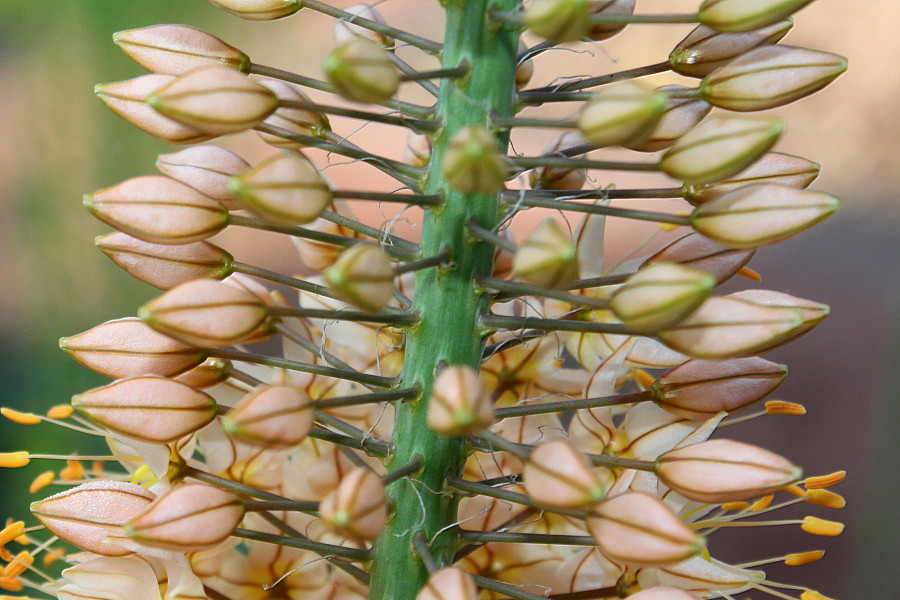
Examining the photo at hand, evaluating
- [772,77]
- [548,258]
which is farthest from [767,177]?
[548,258]

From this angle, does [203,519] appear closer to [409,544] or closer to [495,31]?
[409,544]

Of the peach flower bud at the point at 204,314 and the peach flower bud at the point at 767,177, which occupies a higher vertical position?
the peach flower bud at the point at 767,177

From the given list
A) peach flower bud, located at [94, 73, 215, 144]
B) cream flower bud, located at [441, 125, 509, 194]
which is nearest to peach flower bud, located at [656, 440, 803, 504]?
cream flower bud, located at [441, 125, 509, 194]

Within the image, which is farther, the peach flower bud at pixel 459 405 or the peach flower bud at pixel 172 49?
the peach flower bud at pixel 172 49

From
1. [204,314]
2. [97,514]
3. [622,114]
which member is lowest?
[97,514]

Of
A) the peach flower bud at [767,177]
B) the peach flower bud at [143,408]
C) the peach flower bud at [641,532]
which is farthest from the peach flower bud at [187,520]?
the peach flower bud at [767,177]

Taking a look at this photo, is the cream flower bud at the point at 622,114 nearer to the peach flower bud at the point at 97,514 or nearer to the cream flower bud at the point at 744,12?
the cream flower bud at the point at 744,12

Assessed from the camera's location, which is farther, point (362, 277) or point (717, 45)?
point (717, 45)

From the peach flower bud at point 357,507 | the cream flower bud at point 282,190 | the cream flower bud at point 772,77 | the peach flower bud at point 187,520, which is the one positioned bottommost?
the peach flower bud at point 187,520

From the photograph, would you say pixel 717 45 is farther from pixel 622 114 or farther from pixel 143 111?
pixel 143 111
